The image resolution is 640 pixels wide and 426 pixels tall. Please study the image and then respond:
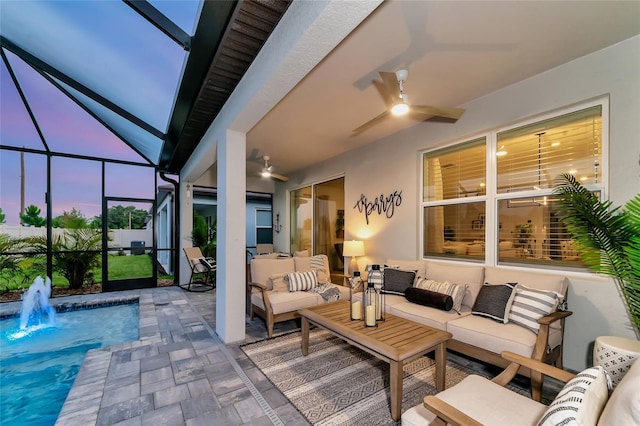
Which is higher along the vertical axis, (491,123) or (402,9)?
(402,9)

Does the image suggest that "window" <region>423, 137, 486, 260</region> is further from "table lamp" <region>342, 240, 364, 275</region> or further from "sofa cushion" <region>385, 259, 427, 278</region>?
"table lamp" <region>342, 240, 364, 275</region>

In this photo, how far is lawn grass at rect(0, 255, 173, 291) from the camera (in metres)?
5.21

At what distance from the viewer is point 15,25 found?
3.44m

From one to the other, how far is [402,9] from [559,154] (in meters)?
2.36

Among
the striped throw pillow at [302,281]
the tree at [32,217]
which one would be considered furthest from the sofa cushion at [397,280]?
the tree at [32,217]

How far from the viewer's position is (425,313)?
2918mm

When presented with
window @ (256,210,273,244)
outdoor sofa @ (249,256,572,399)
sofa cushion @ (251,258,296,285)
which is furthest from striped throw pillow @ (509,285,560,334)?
window @ (256,210,273,244)

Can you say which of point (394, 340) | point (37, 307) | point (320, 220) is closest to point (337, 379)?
point (394, 340)

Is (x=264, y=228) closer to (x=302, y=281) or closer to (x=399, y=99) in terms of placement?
(x=302, y=281)

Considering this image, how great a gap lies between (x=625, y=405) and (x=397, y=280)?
2.86 m

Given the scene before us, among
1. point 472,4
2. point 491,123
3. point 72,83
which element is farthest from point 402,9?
point 72,83

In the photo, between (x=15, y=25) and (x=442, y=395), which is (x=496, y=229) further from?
(x=15, y=25)

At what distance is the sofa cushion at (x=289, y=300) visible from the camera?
3.50 meters

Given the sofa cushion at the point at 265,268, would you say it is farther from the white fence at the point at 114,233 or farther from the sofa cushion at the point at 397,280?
the white fence at the point at 114,233
